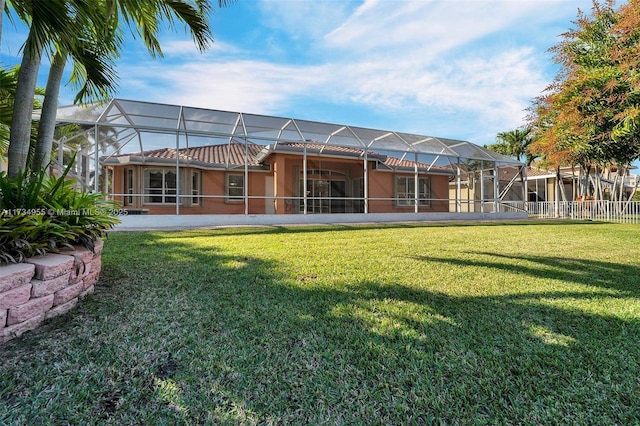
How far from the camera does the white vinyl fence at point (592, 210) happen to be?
16.2m

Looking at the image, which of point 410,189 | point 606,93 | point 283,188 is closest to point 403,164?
point 410,189

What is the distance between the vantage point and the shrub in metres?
2.54

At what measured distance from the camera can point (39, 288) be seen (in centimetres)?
246

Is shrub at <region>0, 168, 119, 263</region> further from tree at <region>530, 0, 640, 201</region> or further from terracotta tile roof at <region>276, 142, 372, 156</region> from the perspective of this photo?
terracotta tile roof at <region>276, 142, 372, 156</region>

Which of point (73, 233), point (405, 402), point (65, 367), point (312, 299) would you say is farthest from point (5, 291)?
A: point (405, 402)

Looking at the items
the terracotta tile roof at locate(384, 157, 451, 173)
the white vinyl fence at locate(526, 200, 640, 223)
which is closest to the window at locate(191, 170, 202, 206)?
the terracotta tile roof at locate(384, 157, 451, 173)

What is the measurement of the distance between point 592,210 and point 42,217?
2429 cm

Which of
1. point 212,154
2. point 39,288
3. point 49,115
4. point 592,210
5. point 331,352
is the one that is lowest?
point 331,352

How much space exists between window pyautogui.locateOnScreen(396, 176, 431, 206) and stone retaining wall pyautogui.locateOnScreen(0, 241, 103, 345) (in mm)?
17246

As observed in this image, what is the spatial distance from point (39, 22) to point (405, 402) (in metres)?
4.71

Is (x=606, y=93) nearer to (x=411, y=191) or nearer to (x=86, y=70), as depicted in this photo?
(x=86, y=70)

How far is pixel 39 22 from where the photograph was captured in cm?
317

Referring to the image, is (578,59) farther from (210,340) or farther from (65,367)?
(65,367)

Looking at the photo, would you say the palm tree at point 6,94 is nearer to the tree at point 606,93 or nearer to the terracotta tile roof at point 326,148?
the tree at point 606,93
